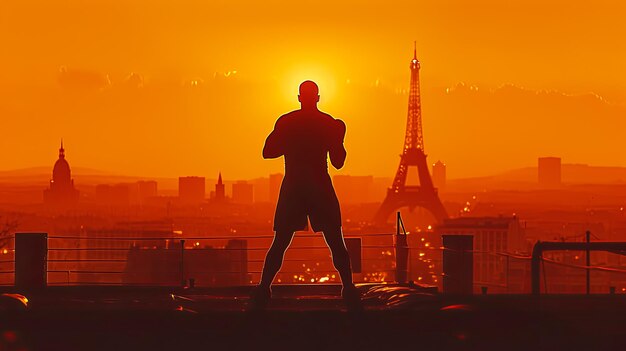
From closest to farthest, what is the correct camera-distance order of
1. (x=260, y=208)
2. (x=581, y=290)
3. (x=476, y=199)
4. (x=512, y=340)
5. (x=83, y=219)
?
(x=512, y=340) < (x=581, y=290) < (x=83, y=219) < (x=260, y=208) < (x=476, y=199)

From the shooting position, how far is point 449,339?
10430 millimetres

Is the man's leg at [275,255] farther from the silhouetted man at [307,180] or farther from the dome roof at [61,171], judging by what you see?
the dome roof at [61,171]

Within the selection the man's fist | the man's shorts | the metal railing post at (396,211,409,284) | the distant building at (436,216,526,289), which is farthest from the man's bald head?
the distant building at (436,216,526,289)

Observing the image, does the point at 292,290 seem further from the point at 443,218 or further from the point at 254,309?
the point at 443,218

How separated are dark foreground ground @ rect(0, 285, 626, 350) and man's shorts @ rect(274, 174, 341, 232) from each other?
88 cm

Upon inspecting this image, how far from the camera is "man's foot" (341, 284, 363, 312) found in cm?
1184

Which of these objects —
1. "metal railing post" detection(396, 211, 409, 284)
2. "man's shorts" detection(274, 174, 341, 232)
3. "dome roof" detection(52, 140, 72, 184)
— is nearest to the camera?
"man's shorts" detection(274, 174, 341, 232)

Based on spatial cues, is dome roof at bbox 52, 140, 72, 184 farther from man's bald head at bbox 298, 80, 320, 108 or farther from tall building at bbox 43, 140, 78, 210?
man's bald head at bbox 298, 80, 320, 108

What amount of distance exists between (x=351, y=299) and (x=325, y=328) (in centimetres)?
102

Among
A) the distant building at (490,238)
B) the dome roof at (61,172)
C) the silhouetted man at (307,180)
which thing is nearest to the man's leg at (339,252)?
the silhouetted man at (307,180)

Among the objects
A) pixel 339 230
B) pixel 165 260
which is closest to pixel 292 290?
pixel 339 230

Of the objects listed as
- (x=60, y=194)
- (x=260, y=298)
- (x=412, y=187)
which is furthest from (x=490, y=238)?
(x=260, y=298)

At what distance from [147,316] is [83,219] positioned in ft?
270

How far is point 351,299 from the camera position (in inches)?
472
